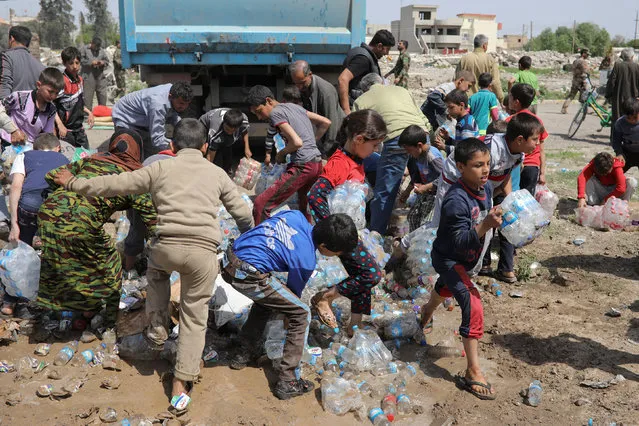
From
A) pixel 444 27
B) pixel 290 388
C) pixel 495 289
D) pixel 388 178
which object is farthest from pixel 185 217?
pixel 444 27

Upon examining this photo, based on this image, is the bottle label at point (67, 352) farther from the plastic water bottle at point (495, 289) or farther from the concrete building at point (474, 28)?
the concrete building at point (474, 28)

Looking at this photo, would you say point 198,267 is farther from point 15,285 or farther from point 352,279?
point 15,285

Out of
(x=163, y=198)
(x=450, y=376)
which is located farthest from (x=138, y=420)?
(x=450, y=376)

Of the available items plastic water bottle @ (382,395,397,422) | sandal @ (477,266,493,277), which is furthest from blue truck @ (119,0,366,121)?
plastic water bottle @ (382,395,397,422)

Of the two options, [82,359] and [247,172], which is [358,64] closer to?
[247,172]

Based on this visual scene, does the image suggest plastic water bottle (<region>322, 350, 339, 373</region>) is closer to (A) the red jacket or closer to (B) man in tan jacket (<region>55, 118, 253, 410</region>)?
(B) man in tan jacket (<region>55, 118, 253, 410</region>)

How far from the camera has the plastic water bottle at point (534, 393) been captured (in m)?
3.39

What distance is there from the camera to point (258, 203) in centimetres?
510

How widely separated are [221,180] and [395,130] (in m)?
2.12

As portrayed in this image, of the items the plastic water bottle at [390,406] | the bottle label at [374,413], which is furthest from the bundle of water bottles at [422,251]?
the bottle label at [374,413]

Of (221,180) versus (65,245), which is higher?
(221,180)

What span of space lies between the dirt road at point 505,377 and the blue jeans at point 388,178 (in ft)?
3.61

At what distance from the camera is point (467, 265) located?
11.8ft

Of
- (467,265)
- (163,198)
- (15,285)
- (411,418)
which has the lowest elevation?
(411,418)
